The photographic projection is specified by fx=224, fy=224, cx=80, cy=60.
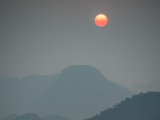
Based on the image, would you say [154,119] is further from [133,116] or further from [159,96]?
[159,96]

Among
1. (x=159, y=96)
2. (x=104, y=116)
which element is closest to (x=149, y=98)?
(x=159, y=96)

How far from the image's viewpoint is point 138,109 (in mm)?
133500

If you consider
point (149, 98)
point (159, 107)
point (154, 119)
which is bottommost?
point (154, 119)

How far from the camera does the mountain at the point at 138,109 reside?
417 ft

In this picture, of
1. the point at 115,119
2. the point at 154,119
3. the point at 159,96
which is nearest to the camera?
the point at 154,119

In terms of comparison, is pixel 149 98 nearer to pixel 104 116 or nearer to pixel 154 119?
pixel 154 119

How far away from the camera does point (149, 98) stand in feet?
463

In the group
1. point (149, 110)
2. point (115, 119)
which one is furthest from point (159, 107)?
point (115, 119)

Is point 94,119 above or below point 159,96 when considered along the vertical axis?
below

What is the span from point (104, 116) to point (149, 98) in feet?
101

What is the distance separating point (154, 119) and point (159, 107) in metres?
10.0

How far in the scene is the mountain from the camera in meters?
127

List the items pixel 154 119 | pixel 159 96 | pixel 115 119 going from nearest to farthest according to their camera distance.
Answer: pixel 154 119
pixel 115 119
pixel 159 96

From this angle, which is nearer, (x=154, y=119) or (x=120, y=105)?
(x=154, y=119)
